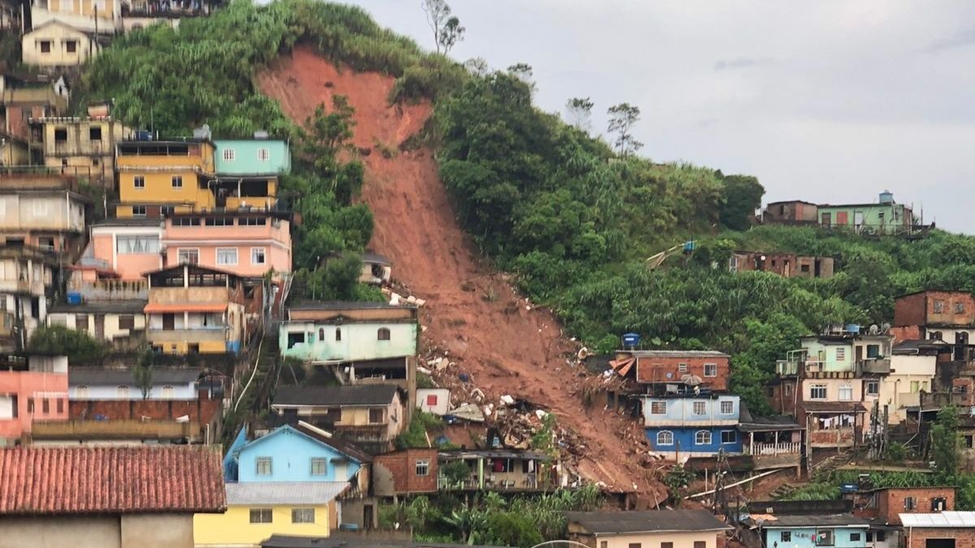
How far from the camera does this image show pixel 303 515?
35.2m

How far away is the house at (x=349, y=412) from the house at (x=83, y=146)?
53.5ft

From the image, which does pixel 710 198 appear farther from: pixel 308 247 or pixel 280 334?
pixel 280 334

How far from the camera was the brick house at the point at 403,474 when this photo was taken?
4091 cm

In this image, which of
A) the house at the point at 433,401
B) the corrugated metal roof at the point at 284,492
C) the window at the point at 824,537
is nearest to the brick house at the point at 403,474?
the corrugated metal roof at the point at 284,492

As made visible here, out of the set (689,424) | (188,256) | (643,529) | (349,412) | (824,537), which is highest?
(188,256)

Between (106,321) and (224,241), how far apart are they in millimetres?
5710

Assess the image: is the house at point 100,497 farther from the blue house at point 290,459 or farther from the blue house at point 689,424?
the blue house at point 689,424

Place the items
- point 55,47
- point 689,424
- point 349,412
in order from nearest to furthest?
point 349,412 → point 689,424 → point 55,47

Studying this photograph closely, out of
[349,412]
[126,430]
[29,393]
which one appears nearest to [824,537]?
[349,412]

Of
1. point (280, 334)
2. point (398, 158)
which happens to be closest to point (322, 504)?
point (280, 334)

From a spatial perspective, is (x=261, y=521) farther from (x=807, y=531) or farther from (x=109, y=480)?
(x=109, y=480)

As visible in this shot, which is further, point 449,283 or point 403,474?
point 449,283

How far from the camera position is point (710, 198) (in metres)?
69.8

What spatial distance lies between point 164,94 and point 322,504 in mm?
28948
